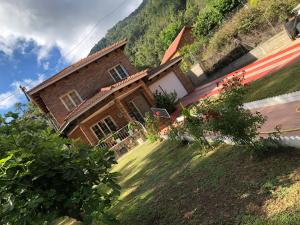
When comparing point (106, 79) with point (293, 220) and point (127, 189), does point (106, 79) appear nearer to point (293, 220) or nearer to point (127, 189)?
point (127, 189)

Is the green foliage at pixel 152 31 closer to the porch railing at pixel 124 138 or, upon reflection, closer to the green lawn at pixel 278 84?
Answer: the porch railing at pixel 124 138

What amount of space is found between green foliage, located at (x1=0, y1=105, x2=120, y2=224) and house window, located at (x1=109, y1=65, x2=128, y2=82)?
76.2 feet

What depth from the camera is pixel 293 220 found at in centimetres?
477

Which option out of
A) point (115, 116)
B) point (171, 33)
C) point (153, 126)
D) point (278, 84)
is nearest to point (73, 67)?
point (115, 116)

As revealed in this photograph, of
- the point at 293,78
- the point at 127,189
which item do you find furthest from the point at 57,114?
the point at 293,78

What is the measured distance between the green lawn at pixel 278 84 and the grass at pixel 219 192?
3.80 meters

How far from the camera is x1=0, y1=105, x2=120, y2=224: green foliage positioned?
5141 millimetres

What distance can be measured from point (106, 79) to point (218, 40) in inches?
399

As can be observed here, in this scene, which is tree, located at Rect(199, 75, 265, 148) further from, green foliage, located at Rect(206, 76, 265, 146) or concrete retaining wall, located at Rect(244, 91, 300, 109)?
concrete retaining wall, located at Rect(244, 91, 300, 109)

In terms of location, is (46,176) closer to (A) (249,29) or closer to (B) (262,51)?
(B) (262,51)

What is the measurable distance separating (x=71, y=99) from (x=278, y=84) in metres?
18.4

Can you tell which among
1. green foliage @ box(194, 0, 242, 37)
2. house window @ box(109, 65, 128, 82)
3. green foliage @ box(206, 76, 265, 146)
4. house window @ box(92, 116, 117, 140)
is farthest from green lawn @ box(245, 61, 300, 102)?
green foliage @ box(194, 0, 242, 37)

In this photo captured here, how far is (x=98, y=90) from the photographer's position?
2809 centimetres

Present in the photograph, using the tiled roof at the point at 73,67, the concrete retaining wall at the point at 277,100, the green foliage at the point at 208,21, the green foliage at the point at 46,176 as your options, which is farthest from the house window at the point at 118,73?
the green foliage at the point at 46,176
